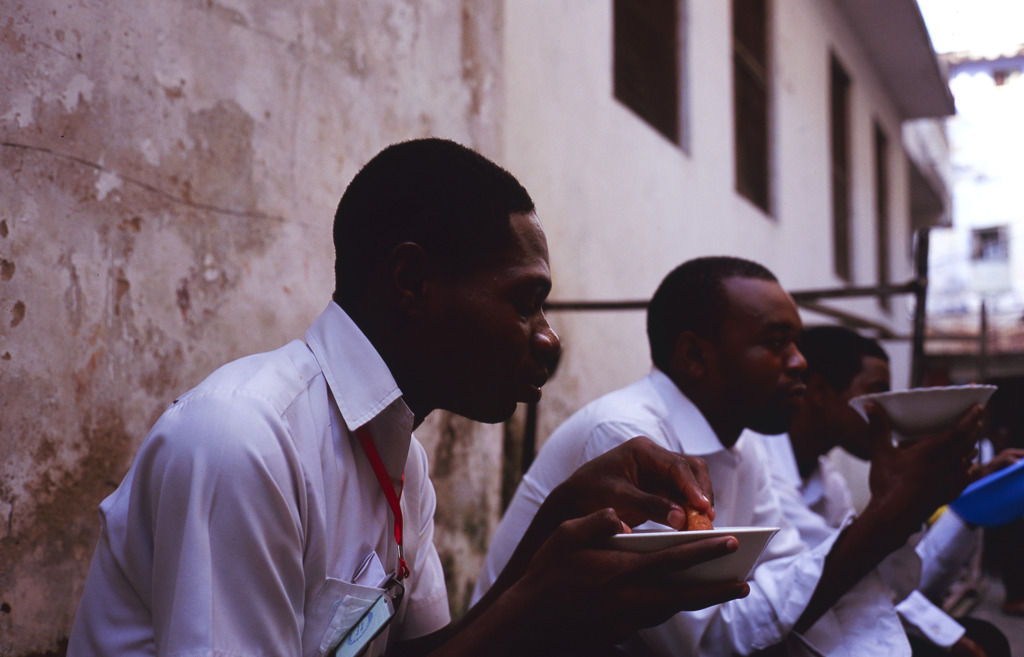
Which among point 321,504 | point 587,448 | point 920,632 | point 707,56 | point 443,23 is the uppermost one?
point 707,56

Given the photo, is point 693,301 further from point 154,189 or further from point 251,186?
point 154,189

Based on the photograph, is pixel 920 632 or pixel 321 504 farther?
pixel 920 632

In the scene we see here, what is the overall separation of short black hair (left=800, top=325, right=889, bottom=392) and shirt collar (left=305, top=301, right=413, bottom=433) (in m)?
2.68

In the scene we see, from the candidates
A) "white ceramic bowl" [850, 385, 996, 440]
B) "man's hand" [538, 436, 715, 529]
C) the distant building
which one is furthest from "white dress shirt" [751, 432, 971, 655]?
the distant building

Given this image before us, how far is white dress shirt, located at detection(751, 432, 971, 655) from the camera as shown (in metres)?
2.36

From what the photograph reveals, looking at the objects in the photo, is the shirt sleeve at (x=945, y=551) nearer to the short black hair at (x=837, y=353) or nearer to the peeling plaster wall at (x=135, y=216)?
the short black hair at (x=837, y=353)

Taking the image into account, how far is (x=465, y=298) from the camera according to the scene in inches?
58.7

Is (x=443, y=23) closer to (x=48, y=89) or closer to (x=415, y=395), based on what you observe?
(x=48, y=89)

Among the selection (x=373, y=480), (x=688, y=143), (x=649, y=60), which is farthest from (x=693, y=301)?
(x=688, y=143)

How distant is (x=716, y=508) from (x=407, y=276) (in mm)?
1323

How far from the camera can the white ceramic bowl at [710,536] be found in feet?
4.07

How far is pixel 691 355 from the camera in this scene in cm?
269

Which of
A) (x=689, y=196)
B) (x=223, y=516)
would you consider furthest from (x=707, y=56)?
(x=223, y=516)

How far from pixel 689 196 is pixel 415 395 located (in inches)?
187
